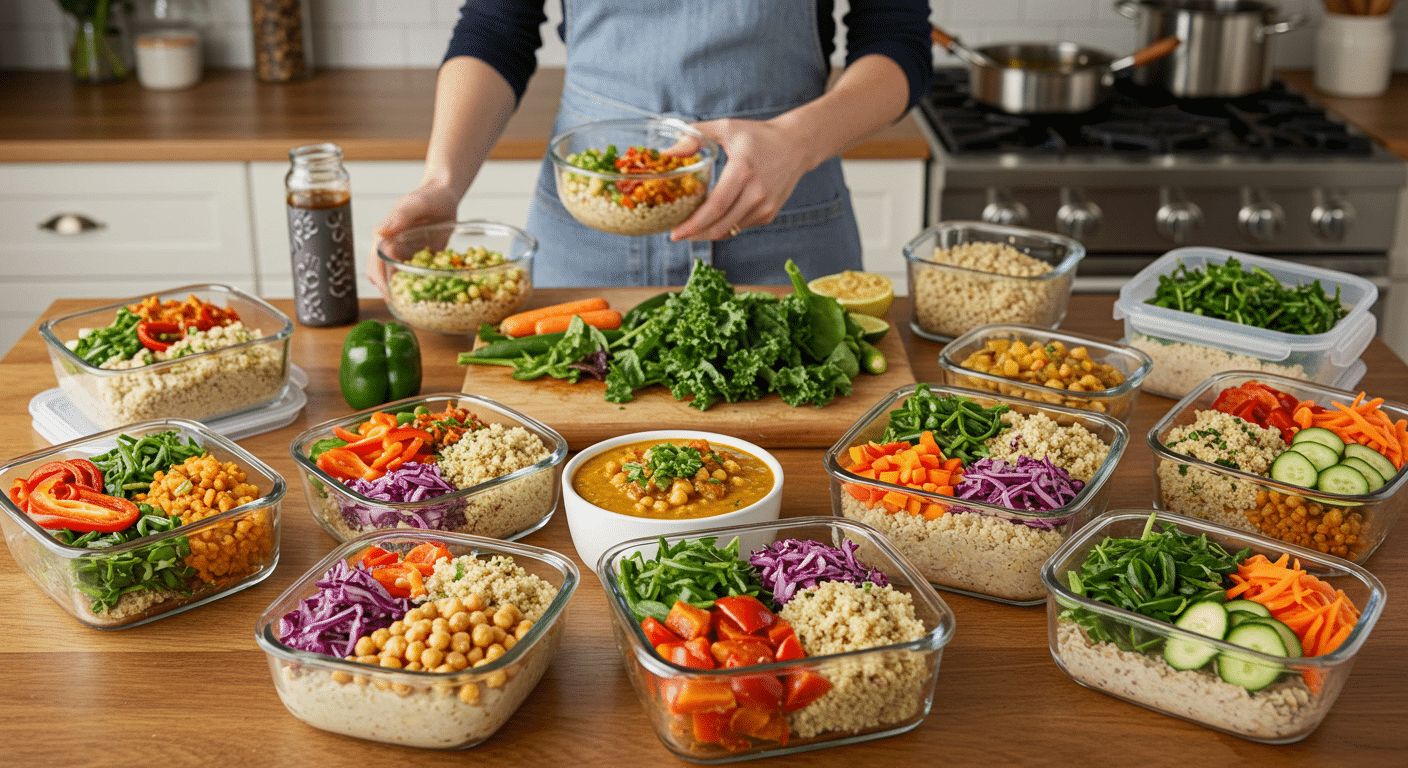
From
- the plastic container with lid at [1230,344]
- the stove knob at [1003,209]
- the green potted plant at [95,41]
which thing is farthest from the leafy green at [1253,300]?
the green potted plant at [95,41]

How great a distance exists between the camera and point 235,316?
2045 millimetres


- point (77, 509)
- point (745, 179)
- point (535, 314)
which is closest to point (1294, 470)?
point (745, 179)

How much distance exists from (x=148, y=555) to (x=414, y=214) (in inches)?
42.6

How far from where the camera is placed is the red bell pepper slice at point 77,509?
1415 millimetres

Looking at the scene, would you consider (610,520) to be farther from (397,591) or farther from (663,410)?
(663,410)

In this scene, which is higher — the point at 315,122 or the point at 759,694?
the point at 315,122

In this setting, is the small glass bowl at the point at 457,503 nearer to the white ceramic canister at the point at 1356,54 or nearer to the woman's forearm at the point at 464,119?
the woman's forearm at the point at 464,119

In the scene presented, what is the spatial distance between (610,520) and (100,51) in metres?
3.63

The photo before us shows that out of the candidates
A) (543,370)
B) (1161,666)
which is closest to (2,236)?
(543,370)

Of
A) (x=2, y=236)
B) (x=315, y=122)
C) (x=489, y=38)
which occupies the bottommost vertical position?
(x=2, y=236)

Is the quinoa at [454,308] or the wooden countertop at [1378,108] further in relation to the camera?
the wooden countertop at [1378,108]

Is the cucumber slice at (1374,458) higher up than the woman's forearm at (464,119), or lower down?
lower down

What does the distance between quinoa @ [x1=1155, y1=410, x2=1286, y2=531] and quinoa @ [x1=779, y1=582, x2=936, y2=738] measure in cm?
52

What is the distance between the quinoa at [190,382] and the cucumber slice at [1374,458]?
5.18ft
